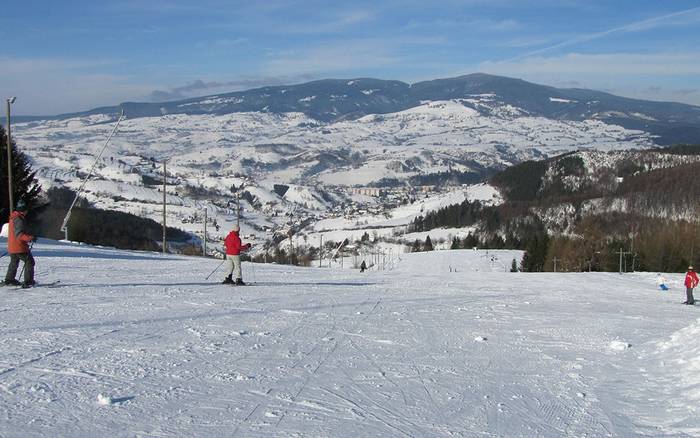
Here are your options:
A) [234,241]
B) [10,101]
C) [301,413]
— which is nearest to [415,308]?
[234,241]

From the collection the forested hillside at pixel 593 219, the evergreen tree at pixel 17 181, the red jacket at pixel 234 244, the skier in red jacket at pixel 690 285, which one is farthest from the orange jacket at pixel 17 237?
the forested hillside at pixel 593 219

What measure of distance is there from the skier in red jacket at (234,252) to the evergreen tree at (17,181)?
2887 cm

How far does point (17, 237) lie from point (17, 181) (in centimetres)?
3561

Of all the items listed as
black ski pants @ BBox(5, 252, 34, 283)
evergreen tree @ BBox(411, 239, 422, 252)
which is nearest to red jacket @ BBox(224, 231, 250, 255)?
black ski pants @ BBox(5, 252, 34, 283)

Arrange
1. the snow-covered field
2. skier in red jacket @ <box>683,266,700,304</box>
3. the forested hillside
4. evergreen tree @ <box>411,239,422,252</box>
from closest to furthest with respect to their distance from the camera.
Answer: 1. the snow-covered field
2. skier in red jacket @ <box>683,266,700,304</box>
3. the forested hillside
4. evergreen tree @ <box>411,239,422,252</box>

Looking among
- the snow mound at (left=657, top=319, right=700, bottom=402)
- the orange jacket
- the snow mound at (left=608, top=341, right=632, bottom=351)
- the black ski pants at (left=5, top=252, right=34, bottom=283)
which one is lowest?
the snow mound at (left=608, top=341, right=632, bottom=351)

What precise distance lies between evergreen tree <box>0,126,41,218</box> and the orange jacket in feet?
98.9

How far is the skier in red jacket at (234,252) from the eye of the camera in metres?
16.9

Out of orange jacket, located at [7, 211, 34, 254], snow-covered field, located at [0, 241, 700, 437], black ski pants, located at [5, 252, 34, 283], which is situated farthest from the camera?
black ski pants, located at [5, 252, 34, 283]

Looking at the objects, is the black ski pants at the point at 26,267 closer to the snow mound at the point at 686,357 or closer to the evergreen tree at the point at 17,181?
the snow mound at the point at 686,357

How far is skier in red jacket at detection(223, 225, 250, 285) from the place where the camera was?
16.9 metres

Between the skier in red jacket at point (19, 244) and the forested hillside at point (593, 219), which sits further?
the forested hillside at point (593, 219)

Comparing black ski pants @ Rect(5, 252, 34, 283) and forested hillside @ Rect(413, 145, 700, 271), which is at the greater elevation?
black ski pants @ Rect(5, 252, 34, 283)

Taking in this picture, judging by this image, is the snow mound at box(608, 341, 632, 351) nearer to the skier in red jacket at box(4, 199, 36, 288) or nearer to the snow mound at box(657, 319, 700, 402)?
the snow mound at box(657, 319, 700, 402)
